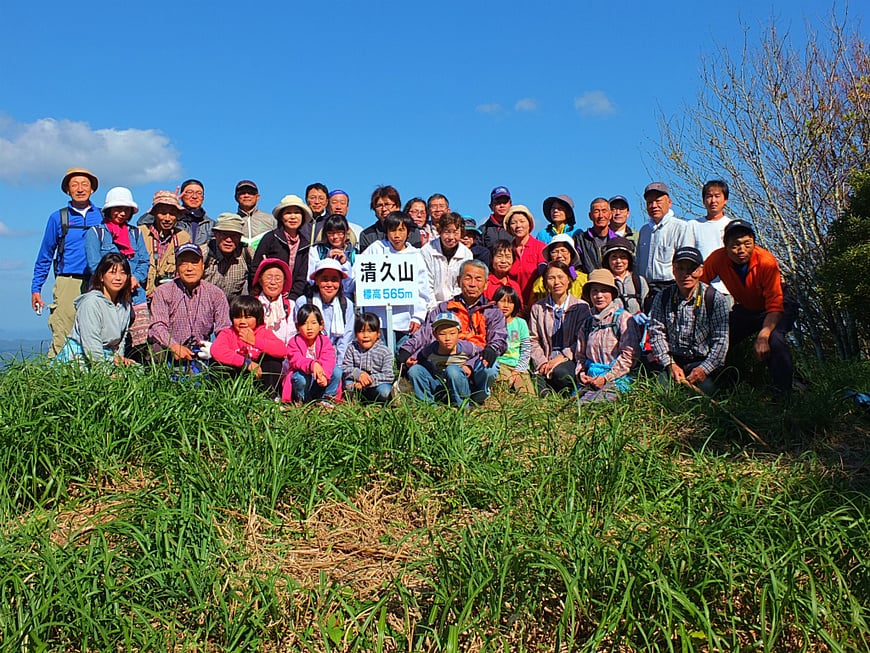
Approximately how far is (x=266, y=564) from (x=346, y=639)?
2.07 ft

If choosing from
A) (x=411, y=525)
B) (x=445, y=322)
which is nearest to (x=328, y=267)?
(x=445, y=322)

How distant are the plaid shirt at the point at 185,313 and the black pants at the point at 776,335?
4312 millimetres

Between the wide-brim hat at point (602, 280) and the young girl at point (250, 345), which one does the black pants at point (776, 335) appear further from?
the young girl at point (250, 345)

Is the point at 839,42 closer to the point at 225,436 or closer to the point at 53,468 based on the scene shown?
the point at 225,436

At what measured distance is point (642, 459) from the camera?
418 centimetres

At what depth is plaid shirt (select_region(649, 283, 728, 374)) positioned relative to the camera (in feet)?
20.2

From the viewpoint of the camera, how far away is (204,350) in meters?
6.14

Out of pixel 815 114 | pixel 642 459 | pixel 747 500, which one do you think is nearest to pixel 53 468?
pixel 642 459

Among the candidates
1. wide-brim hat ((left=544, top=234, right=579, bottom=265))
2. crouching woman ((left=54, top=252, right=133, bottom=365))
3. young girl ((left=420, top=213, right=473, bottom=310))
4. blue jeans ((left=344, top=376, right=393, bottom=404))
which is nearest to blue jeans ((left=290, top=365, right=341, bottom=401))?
blue jeans ((left=344, top=376, right=393, bottom=404))

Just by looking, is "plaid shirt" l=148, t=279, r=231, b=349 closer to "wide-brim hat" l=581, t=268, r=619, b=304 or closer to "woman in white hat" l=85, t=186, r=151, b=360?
"woman in white hat" l=85, t=186, r=151, b=360

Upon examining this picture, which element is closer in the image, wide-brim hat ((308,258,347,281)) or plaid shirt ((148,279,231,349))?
plaid shirt ((148,279,231,349))

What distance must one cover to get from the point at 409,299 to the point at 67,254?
124 inches

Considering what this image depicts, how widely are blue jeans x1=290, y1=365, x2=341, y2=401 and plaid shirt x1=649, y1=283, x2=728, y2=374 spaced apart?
2650 mm

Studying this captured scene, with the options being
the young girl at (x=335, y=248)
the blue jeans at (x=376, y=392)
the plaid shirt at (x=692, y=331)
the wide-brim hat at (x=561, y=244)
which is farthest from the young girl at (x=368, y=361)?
the plaid shirt at (x=692, y=331)
